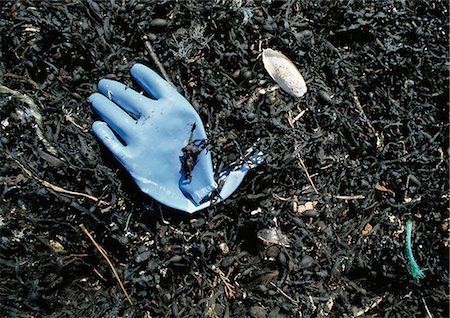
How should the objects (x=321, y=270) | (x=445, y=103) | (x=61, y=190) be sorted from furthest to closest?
1. (x=445, y=103)
2. (x=321, y=270)
3. (x=61, y=190)

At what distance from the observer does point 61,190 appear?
1.69 m

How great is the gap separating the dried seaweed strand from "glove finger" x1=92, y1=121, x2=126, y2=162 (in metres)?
0.13

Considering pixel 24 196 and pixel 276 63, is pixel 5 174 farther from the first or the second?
pixel 276 63

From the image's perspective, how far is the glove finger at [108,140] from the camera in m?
1.71

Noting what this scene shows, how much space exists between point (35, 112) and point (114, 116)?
0.22m

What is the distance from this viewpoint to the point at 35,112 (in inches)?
67.2

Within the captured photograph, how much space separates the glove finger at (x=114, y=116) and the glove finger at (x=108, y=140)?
2 cm

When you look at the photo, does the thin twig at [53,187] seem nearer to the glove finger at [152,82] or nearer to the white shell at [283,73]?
the glove finger at [152,82]

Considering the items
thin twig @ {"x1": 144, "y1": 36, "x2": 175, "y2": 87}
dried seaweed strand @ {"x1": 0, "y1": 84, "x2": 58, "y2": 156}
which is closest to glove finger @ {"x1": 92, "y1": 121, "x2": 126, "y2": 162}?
dried seaweed strand @ {"x1": 0, "y1": 84, "x2": 58, "y2": 156}

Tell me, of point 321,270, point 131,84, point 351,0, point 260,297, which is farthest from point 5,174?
point 351,0

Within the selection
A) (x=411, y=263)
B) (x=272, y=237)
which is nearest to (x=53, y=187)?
(x=272, y=237)

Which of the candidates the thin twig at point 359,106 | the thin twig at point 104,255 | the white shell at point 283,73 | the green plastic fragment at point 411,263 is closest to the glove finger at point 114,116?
the thin twig at point 104,255

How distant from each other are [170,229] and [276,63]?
0.58 meters

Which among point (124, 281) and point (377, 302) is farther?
point (377, 302)
